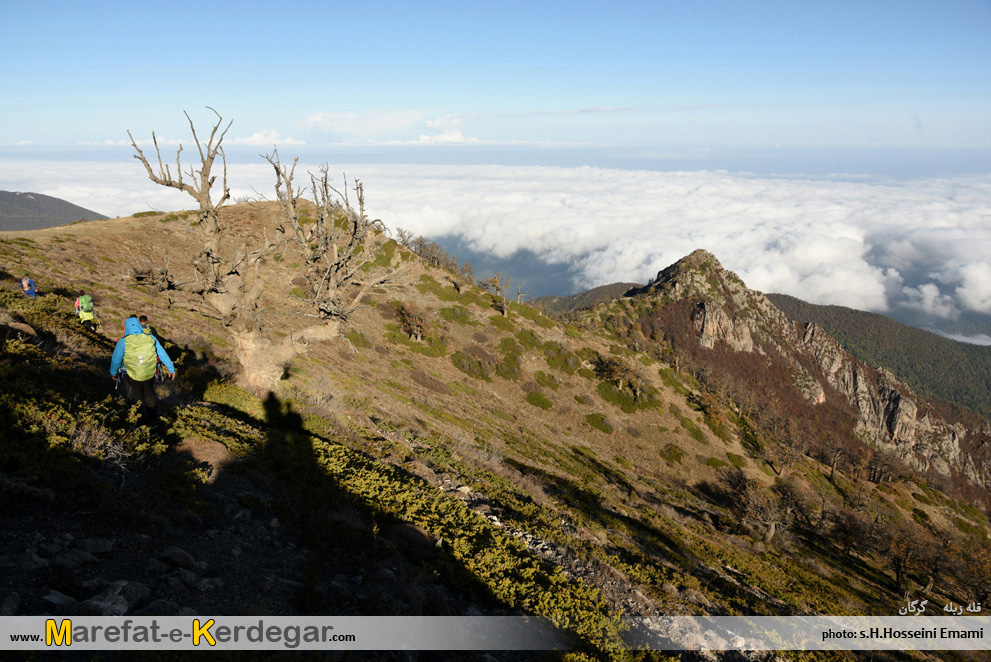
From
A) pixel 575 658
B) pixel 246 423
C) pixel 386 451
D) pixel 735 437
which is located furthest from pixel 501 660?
pixel 735 437

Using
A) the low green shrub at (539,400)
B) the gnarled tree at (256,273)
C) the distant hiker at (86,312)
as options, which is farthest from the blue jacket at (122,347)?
the low green shrub at (539,400)

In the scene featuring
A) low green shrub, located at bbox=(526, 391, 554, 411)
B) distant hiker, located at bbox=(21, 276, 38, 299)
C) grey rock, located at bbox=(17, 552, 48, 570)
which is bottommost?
low green shrub, located at bbox=(526, 391, 554, 411)

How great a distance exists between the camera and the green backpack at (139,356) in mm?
9734

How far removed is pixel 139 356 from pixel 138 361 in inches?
4.6

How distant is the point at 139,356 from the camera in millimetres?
9758

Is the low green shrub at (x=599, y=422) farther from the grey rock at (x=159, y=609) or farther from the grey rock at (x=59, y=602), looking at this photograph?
the grey rock at (x=59, y=602)

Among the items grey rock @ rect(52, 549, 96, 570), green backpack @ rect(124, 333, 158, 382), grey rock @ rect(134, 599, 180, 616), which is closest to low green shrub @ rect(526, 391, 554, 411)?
green backpack @ rect(124, 333, 158, 382)

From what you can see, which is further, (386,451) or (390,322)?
(390,322)

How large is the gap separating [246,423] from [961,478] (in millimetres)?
264442

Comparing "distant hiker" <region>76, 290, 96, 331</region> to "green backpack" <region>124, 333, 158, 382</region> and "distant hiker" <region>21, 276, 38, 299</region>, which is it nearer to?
"distant hiker" <region>21, 276, 38, 299</region>

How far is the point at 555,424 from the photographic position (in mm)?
50531

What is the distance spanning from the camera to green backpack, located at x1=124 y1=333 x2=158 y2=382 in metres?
9.73

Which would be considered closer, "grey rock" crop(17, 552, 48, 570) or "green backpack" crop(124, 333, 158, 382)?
"grey rock" crop(17, 552, 48, 570)

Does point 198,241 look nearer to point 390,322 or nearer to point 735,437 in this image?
point 390,322
